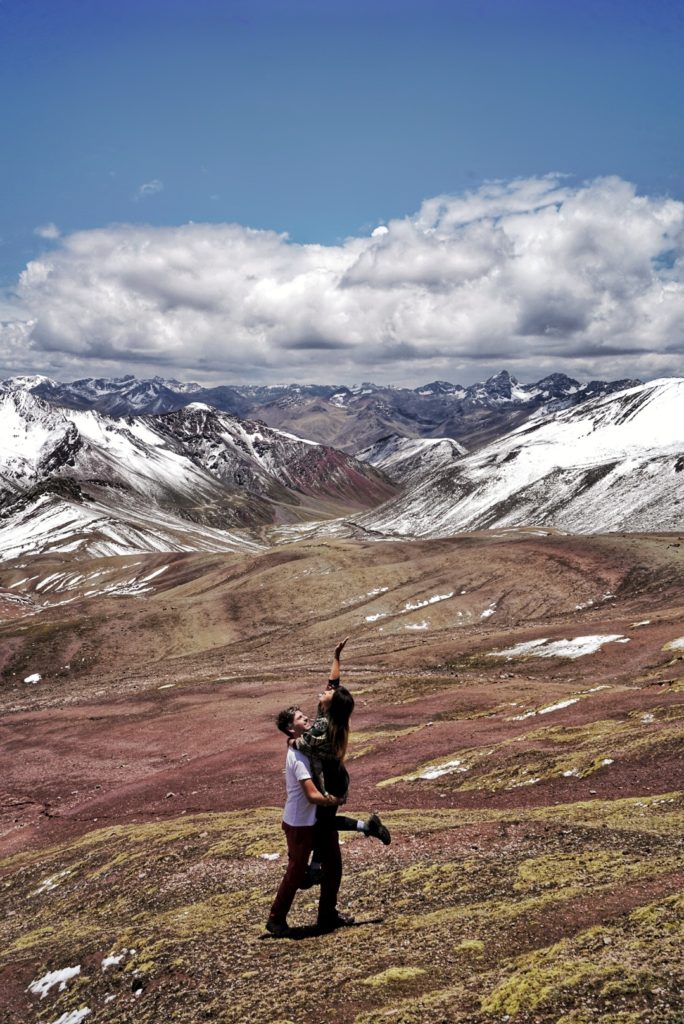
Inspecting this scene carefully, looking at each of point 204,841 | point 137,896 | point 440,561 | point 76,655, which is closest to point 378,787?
point 204,841

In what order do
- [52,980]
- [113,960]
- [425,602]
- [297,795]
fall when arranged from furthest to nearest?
[425,602] < [52,980] < [113,960] < [297,795]

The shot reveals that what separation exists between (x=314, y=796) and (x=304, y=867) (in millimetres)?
1589

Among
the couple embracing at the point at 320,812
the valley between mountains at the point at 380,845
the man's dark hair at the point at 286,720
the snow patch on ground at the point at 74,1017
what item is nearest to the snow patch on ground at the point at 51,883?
the valley between mountains at the point at 380,845

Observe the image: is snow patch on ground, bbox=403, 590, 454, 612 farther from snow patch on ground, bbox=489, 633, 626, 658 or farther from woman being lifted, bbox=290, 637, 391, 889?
woman being lifted, bbox=290, 637, 391, 889

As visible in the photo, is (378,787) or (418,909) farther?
(378,787)

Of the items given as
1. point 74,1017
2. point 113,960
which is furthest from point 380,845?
point 74,1017

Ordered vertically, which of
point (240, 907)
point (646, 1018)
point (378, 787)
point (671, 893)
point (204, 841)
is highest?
point (646, 1018)

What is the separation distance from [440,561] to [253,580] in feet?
101

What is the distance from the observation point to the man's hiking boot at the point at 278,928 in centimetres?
1268

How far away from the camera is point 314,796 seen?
471 inches

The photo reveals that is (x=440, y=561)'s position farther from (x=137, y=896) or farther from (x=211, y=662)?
(x=137, y=896)

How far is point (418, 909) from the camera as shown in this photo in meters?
13.3

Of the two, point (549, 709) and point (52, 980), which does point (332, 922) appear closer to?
point (52, 980)

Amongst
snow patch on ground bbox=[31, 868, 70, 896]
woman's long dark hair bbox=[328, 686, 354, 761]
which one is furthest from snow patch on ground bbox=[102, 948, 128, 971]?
snow patch on ground bbox=[31, 868, 70, 896]
